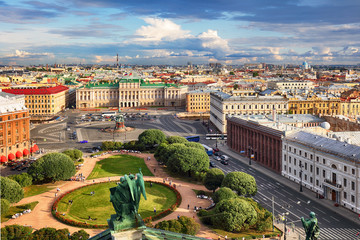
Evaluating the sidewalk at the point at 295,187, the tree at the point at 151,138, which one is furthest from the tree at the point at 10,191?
the sidewalk at the point at 295,187

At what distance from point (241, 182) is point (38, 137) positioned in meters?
89.6

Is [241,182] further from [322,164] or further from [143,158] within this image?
[143,158]

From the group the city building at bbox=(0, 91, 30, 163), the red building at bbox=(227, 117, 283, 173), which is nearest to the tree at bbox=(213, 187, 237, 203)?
the red building at bbox=(227, 117, 283, 173)

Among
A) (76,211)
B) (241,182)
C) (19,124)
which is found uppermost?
(19,124)

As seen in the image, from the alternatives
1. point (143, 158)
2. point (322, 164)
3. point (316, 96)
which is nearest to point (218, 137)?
point (143, 158)

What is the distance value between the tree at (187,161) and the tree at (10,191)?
31.5 metres

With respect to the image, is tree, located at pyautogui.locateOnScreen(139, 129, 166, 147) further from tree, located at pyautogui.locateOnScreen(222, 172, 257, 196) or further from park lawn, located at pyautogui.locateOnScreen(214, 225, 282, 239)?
park lawn, located at pyautogui.locateOnScreen(214, 225, 282, 239)

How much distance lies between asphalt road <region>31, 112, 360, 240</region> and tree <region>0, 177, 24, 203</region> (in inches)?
1649

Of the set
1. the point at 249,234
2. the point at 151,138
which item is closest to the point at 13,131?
the point at 151,138

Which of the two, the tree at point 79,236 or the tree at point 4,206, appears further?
the tree at point 4,206

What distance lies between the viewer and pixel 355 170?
60062 millimetres

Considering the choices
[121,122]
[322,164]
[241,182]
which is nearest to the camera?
[241,182]

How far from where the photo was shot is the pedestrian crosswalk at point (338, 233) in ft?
167

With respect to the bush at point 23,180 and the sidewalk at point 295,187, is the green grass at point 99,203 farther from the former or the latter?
the sidewalk at point 295,187
